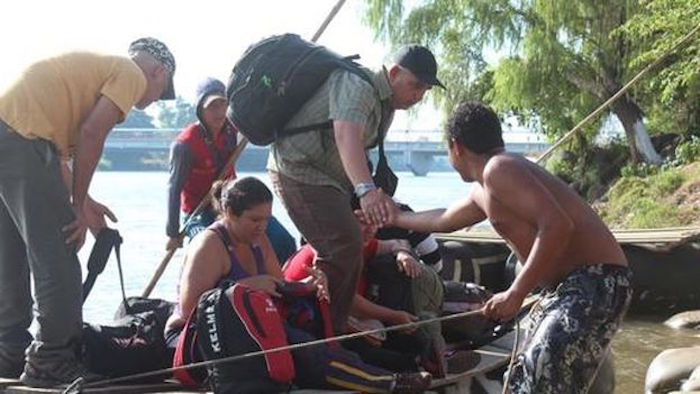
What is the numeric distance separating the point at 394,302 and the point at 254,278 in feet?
3.44

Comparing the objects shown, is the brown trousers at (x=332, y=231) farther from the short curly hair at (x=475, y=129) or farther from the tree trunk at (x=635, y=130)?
the tree trunk at (x=635, y=130)

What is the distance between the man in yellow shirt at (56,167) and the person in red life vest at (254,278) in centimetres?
51

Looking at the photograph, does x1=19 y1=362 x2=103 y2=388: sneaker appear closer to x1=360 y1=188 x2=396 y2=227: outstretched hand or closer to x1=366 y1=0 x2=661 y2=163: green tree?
x1=360 y1=188 x2=396 y2=227: outstretched hand

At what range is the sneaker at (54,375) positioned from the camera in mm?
4910

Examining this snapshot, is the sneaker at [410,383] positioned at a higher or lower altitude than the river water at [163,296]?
higher

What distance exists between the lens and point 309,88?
4875 mm

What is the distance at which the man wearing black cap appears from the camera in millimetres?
4918

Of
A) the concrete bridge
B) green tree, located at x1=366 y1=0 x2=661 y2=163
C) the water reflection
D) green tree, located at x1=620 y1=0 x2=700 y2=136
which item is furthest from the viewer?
the concrete bridge

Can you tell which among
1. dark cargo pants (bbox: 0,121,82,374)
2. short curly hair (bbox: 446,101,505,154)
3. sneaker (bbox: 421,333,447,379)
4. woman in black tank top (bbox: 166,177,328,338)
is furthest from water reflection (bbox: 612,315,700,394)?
dark cargo pants (bbox: 0,121,82,374)

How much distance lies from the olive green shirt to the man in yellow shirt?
2.38 feet

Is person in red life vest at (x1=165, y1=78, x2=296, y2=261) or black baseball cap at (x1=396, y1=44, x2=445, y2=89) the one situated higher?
black baseball cap at (x1=396, y1=44, x2=445, y2=89)

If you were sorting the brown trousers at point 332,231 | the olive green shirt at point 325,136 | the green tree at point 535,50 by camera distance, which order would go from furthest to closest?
1. the green tree at point 535,50
2. the brown trousers at point 332,231
3. the olive green shirt at point 325,136

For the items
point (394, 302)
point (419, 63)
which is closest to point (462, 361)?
point (394, 302)

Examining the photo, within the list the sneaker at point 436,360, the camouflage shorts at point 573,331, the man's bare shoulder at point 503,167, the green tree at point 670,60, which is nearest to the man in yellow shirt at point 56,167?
the sneaker at point 436,360
